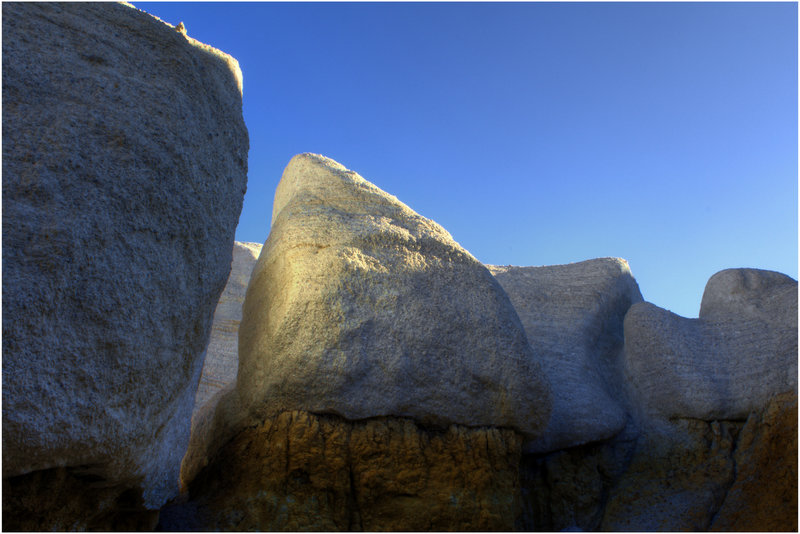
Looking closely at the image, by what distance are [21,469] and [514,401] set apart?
3749mm

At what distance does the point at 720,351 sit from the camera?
7527 mm

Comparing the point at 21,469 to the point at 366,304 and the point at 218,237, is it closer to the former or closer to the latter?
the point at 218,237

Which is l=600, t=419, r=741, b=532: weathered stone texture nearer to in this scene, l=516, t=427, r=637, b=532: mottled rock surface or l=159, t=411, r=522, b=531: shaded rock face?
l=516, t=427, r=637, b=532: mottled rock surface

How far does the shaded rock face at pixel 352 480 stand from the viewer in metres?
4.95

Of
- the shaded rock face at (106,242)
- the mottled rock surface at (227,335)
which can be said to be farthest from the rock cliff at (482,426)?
the mottled rock surface at (227,335)

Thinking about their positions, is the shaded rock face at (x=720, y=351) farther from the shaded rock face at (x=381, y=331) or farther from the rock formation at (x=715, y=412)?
the shaded rock face at (x=381, y=331)

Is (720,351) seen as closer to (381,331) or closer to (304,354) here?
(381,331)

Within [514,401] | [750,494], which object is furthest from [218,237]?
[750,494]

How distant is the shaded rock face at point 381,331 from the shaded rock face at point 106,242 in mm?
961

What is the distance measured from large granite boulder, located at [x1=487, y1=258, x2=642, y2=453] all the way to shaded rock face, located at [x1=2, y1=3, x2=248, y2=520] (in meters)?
3.76

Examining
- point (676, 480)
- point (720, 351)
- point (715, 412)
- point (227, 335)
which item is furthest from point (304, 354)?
point (227, 335)

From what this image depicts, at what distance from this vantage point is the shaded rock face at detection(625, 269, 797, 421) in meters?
6.96

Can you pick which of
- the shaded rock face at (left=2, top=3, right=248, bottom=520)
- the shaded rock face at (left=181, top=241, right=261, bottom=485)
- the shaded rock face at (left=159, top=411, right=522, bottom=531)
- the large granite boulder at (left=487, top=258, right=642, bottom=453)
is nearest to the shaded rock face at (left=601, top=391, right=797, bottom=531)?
the large granite boulder at (left=487, top=258, right=642, bottom=453)

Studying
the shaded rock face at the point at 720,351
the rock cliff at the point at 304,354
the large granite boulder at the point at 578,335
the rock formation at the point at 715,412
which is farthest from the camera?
the shaded rock face at the point at 720,351
